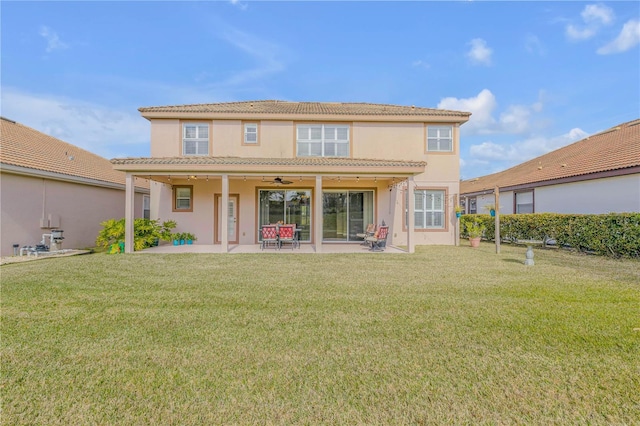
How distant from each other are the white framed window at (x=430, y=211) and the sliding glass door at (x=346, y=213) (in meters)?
2.24

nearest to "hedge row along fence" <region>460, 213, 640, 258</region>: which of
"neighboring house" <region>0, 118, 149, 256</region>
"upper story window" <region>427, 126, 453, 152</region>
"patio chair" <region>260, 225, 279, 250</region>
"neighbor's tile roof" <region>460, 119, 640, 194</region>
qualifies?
"neighbor's tile roof" <region>460, 119, 640, 194</region>

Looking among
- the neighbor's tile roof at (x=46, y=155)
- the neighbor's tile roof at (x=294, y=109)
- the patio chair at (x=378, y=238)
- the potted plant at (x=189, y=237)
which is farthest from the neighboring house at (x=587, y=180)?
the neighbor's tile roof at (x=46, y=155)

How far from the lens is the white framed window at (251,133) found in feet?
46.4

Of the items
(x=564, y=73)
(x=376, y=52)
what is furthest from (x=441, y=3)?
(x=564, y=73)

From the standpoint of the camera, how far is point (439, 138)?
47.5 feet

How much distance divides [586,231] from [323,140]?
10.7 metres

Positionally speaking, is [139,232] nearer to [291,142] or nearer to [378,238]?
[291,142]

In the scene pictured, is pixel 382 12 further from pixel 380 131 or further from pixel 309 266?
pixel 309 266

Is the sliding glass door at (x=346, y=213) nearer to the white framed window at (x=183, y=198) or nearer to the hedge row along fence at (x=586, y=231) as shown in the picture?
the white framed window at (x=183, y=198)

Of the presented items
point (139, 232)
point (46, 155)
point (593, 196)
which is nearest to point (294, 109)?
point (139, 232)

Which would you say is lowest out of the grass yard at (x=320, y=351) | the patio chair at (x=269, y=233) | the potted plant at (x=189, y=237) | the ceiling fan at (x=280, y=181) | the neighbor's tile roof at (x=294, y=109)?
the grass yard at (x=320, y=351)

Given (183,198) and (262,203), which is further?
(262,203)

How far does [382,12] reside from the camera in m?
13.5

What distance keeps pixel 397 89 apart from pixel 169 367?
80.1 ft
